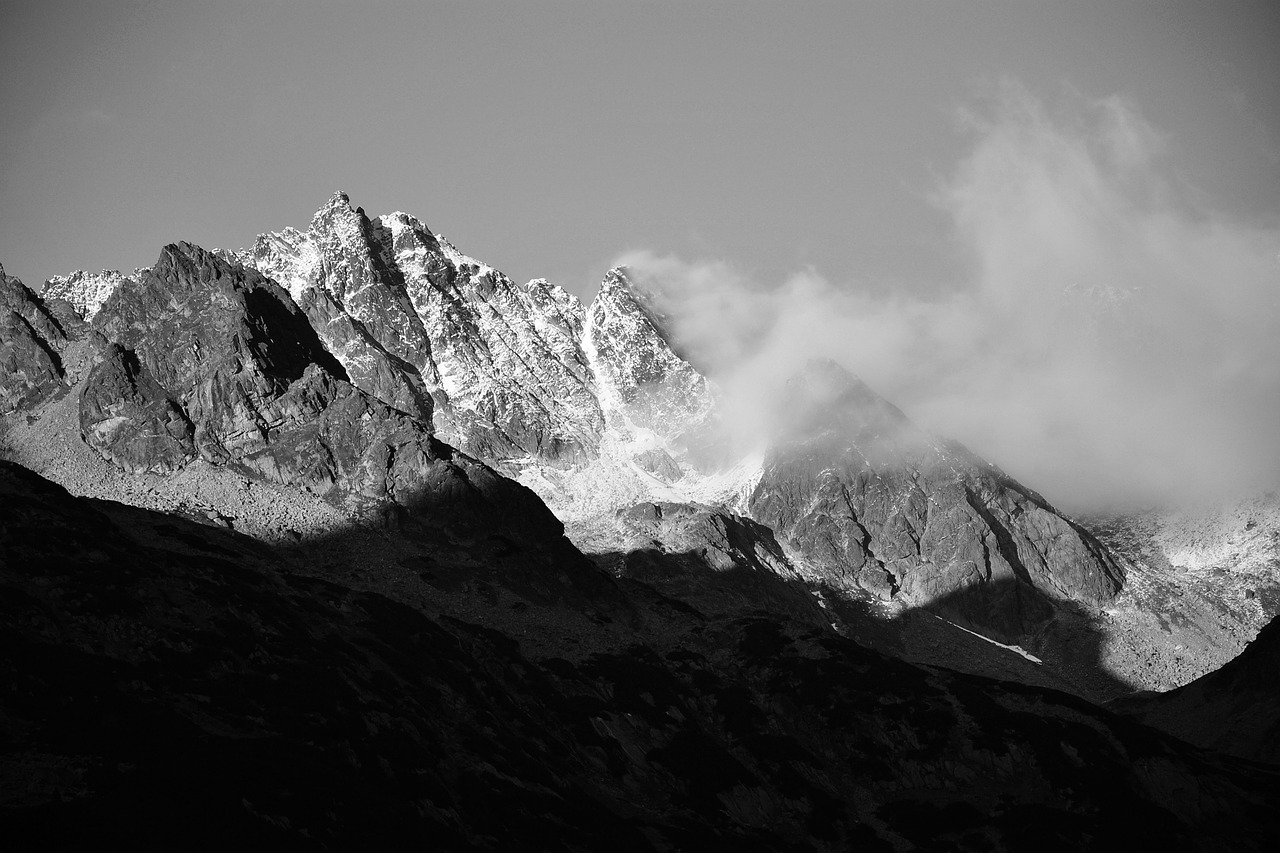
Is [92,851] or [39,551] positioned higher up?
[39,551]

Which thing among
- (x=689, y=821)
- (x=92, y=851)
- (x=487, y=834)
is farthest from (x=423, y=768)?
(x=92, y=851)

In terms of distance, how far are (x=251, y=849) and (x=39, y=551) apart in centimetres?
6932

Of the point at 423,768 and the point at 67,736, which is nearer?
the point at 67,736

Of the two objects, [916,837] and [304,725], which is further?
[916,837]

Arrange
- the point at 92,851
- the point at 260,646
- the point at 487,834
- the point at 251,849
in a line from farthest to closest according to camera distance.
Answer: the point at 260,646
the point at 487,834
the point at 251,849
the point at 92,851

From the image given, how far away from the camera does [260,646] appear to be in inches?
6752

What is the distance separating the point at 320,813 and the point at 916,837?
9364cm

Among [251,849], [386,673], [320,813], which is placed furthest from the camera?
[386,673]

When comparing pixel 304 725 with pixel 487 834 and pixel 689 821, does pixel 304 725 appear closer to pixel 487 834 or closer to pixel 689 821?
pixel 487 834

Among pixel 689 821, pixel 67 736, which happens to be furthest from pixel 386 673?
pixel 67 736

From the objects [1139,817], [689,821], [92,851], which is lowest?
[92,851]

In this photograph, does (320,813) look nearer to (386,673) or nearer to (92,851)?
(92,851)

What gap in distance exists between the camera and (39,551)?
172 meters

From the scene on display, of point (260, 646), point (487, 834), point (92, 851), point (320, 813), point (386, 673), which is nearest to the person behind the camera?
point (92, 851)
